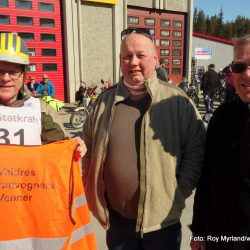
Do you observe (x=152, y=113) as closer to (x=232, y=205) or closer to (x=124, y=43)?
(x=124, y=43)

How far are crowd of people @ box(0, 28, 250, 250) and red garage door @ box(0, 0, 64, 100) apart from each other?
1168 cm

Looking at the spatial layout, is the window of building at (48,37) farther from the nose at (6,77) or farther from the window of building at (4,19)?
the nose at (6,77)

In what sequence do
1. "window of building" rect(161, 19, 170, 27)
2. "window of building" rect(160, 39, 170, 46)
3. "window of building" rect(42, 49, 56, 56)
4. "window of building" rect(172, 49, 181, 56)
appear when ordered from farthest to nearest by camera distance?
1. "window of building" rect(172, 49, 181, 56)
2. "window of building" rect(160, 39, 170, 46)
3. "window of building" rect(161, 19, 170, 27)
4. "window of building" rect(42, 49, 56, 56)

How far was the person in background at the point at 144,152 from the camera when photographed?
2.05 m

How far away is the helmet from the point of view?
188 cm

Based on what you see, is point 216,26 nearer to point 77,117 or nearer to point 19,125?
point 77,117

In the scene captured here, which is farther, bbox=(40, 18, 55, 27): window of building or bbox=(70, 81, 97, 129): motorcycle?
bbox=(40, 18, 55, 27): window of building

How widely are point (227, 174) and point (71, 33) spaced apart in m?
13.6

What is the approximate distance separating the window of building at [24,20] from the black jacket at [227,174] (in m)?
12.9

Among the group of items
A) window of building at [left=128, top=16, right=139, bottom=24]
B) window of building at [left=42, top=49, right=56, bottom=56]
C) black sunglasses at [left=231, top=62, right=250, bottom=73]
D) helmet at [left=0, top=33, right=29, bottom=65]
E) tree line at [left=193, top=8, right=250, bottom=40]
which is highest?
tree line at [left=193, top=8, right=250, bottom=40]

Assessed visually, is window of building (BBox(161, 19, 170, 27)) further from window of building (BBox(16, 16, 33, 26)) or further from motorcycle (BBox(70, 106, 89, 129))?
motorcycle (BBox(70, 106, 89, 129))

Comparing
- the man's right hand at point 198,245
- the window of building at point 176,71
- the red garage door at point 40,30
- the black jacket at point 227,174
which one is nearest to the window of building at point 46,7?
the red garage door at point 40,30

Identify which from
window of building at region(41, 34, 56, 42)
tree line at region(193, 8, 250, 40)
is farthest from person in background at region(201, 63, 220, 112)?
tree line at region(193, 8, 250, 40)

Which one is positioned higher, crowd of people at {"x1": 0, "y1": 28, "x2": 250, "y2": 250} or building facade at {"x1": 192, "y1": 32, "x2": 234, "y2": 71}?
building facade at {"x1": 192, "y1": 32, "x2": 234, "y2": 71}
